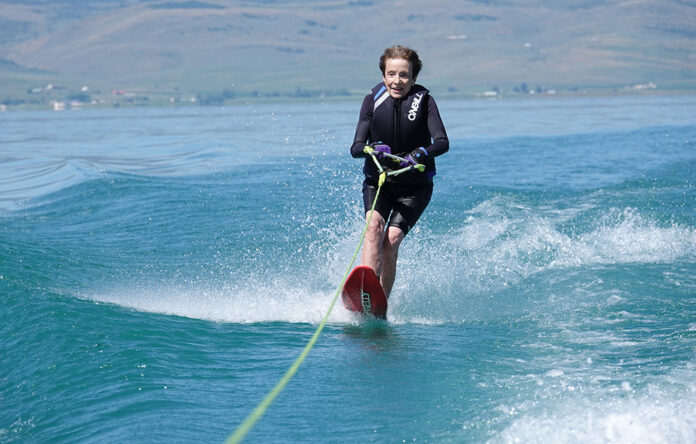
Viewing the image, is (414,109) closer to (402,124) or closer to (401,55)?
(402,124)

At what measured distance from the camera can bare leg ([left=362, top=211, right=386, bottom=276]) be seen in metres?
5.68

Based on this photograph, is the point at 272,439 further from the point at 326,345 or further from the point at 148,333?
the point at 148,333

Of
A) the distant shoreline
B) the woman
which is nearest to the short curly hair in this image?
the woman

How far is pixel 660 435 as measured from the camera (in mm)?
3660

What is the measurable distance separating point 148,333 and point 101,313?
0.69m

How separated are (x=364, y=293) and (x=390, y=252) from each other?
0.35 metres

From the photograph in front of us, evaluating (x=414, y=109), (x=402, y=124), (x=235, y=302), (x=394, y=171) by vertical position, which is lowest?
(x=235, y=302)

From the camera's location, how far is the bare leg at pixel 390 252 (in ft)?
19.0

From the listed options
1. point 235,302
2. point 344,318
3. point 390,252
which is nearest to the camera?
point 390,252

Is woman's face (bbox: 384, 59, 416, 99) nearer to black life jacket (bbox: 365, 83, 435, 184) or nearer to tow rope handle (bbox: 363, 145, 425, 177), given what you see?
black life jacket (bbox: 365, 83, 435, 184)

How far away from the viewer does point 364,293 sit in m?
5.68

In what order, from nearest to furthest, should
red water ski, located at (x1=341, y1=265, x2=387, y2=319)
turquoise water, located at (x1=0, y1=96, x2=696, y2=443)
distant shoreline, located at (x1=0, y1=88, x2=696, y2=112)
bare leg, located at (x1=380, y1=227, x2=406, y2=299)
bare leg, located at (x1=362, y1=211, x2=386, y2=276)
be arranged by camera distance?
turquoise water, located at (x1=0, y1=96, x2=696, y2=443) < red water ski, located at (x1=341, y1=265, x2=387, y2=319) < bare leg, located at (x1=362, y1=211, x2=386, y2=276) < bare leg, located at (x1=380, y1=227, x2=406, y2=299) < distant shoreline, located at (x1=0, y1=88, x2=696, y2=112)

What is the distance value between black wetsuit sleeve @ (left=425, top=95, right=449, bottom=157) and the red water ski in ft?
3.05

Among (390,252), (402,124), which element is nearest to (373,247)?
(390,252)
